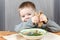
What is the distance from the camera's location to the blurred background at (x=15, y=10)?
5.42 ft

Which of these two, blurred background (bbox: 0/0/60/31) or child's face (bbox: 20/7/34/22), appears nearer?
child's face (bbox: 20/7/34/22)

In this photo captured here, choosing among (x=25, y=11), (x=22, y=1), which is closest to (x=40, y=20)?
(x=25, y=11)

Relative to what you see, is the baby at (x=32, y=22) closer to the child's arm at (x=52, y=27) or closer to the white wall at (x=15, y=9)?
the child's arm at (x=52, y=27)

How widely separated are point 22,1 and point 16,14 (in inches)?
6.5

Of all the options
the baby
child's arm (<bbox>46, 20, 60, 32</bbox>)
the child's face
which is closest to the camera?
the baby

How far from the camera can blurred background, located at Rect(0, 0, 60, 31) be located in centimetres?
165

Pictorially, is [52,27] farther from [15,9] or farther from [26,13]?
[15,9]

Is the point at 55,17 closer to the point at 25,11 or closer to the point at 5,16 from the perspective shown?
the point at 25,11

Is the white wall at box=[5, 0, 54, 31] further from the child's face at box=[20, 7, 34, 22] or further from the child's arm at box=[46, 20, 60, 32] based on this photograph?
the child's arm at box=[46, 20, 60, 32]

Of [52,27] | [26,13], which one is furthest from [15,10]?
[52,27]

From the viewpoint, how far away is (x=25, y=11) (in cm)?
143

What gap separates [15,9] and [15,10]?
0.04 ft

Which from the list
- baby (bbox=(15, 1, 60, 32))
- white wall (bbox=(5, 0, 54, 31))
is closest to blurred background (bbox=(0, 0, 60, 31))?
white wall (bbox=(5, 0, 54, 31))

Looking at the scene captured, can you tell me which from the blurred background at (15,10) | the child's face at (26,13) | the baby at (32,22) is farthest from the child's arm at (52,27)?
the blurred background at (15,10)
